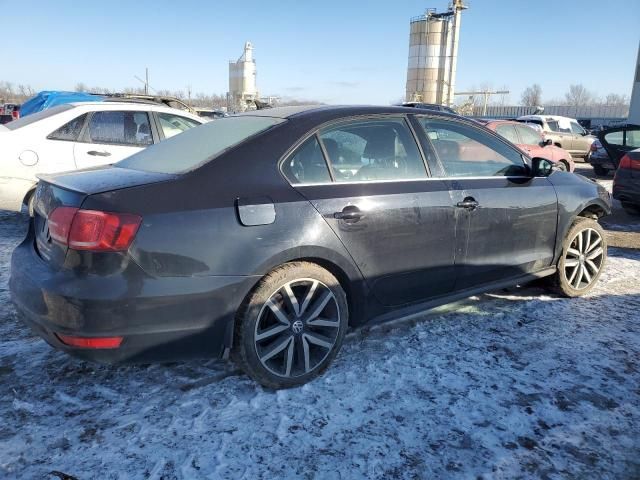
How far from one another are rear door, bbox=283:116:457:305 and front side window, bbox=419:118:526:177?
0.22m

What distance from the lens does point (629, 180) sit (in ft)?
24.9

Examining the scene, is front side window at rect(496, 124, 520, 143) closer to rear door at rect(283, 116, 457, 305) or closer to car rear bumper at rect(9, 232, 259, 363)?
rear door at rect(283, 116, 457, 305)

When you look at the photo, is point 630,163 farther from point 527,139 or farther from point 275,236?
point 275,236

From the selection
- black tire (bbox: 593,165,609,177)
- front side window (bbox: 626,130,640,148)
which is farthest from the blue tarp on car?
black tire (bbox: 593,165,609,177)

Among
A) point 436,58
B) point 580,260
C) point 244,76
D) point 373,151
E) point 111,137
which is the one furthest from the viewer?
point 244,76

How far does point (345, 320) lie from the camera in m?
2.96

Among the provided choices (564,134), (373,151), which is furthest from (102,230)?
(564,134)

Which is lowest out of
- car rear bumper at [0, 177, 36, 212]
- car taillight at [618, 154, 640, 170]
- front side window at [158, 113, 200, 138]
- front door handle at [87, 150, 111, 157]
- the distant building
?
car rear bumper at [0, 177, 36, 212]

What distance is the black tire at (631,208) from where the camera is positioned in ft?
26.5

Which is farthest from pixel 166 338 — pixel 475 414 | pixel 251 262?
pixel 475 414

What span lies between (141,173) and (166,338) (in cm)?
93

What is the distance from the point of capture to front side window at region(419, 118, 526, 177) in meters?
3.48

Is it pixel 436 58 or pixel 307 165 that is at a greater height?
pixel 436 58

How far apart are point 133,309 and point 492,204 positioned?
2.51 metres
